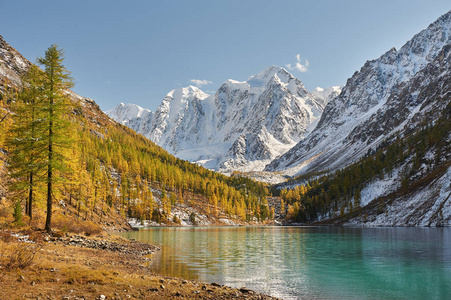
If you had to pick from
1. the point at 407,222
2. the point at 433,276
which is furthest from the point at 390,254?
the point at 407,222

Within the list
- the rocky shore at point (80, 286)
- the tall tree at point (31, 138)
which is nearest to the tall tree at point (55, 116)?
the tall tree at point (31, 138)

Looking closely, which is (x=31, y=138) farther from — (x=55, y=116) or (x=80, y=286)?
(x=80, y=286)

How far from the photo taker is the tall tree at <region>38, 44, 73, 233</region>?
34.9m

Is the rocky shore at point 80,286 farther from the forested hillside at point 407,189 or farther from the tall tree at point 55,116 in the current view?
the forested hillside at point 407,189

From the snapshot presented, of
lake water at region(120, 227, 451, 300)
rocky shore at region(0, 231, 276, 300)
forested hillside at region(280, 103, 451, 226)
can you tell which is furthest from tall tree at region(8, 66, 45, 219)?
forested hillside at region(280, 103, 451, 226)

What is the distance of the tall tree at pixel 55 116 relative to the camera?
34.9 m

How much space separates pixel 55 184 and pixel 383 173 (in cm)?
18702

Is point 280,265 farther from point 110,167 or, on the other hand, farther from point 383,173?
point 383,173

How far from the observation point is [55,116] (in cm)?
3556

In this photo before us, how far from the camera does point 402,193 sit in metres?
151

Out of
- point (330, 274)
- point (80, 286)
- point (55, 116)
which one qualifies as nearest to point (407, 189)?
point (330, 274)

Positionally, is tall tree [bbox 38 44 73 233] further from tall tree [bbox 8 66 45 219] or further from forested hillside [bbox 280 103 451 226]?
forested hillside [bbox 280 103 451 226]

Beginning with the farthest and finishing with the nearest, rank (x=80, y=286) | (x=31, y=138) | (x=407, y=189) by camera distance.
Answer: (x=407, y=189), (x=31, y=138), (x=80, y=286)

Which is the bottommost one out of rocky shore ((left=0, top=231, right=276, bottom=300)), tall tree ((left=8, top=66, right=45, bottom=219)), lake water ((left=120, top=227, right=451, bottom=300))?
lake water ((left=120, top=227, right=451, bottom=300))
